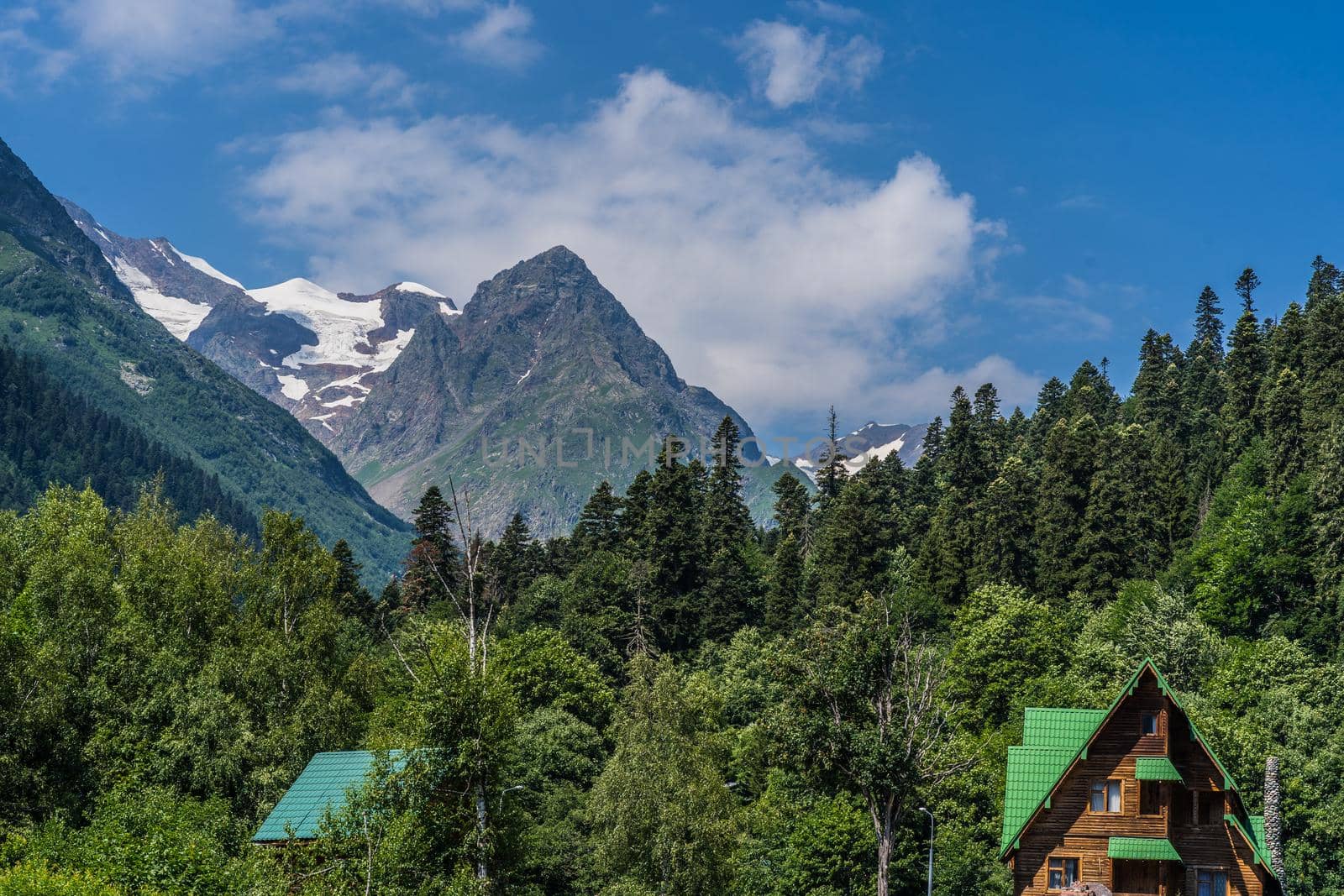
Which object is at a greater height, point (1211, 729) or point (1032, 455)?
point (1032, 455)

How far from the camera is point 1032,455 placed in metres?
134

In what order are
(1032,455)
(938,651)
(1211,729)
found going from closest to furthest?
(1211,729), (938,651), (1032,455)

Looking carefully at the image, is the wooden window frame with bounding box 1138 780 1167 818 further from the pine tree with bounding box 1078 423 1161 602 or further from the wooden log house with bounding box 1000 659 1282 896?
the pine tree with bounding box 1078 423 1161 602

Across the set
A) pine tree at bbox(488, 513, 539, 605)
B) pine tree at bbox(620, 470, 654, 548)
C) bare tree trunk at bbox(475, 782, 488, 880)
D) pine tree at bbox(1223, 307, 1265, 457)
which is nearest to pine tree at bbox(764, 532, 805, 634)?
pine tree at bbox(620, 470, 654, 548)

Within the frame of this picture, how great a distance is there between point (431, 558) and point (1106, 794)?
7145 cm

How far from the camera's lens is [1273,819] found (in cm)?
5553

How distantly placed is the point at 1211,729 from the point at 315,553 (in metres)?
58.5

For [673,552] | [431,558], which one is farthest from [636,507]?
[431,558]

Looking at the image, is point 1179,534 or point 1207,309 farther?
point 1207,309

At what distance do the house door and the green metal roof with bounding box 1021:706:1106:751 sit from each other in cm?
557

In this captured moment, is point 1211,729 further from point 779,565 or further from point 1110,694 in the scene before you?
point 779,565

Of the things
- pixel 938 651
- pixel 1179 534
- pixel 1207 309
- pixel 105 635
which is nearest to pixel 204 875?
pixel 105 635

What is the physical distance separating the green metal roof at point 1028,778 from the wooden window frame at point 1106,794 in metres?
1.53

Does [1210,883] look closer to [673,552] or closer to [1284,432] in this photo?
[1284,432]
